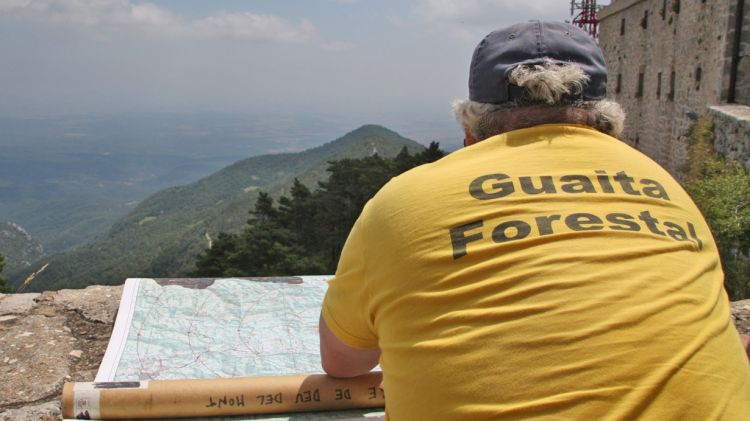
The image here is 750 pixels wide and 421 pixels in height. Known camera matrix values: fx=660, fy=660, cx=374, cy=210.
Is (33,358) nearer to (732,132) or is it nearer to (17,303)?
(17,303)

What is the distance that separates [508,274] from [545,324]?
0.12m

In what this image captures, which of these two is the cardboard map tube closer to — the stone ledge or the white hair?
the stone ledge

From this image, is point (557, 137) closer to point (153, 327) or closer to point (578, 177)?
point (578, 177)

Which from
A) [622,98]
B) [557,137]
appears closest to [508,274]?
[557,137]

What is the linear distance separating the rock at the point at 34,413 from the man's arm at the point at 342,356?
108 cm

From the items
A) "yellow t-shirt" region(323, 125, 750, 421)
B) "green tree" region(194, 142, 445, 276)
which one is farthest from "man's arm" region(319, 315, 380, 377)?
"green tree" region(194, 142, 445, 276)

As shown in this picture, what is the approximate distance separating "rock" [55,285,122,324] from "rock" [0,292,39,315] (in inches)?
5.0

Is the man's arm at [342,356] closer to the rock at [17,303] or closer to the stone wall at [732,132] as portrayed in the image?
the rock at [17,303]

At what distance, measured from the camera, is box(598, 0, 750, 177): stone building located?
8992 millimetres

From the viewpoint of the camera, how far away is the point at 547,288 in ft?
3.93

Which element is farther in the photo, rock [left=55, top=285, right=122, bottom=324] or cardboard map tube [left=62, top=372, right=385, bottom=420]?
rock [left=55, top=285, right=122, bottom=324]

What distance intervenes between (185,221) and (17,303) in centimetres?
5339

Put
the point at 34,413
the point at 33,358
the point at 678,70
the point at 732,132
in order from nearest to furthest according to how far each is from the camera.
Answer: the point at 34,413, the point at 33,358, the point at 732,132, the point at 678,70

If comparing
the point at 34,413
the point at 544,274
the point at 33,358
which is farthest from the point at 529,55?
the point at 33,358
